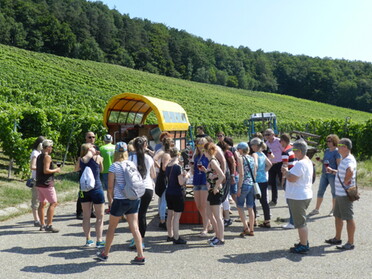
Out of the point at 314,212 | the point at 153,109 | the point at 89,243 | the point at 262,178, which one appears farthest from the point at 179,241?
the point at 153,109

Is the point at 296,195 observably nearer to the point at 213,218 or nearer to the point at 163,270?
the point at 213,218

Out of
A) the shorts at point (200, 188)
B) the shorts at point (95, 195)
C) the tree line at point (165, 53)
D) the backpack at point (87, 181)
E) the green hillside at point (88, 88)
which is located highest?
the tree line at point (165, 53)

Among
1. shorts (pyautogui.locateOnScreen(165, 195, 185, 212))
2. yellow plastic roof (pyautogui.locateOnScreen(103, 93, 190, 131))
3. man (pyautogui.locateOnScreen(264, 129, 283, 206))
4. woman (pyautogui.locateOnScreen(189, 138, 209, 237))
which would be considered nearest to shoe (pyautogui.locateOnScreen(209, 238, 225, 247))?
woman (pyautogui.locateOnScreen(189, 138, 209, 237))

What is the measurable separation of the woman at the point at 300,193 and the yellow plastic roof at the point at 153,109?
7.64 m

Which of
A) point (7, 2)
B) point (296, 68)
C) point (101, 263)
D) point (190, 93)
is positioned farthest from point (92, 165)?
point (296, 68)

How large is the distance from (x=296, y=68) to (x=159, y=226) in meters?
153

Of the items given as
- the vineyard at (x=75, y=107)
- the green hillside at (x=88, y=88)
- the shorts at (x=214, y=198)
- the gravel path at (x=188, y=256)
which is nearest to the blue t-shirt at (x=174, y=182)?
the shorts at (x=214, y=198)

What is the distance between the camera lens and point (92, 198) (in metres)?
6.46

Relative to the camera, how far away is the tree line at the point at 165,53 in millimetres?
99250

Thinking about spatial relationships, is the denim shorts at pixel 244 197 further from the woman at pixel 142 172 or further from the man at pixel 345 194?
the woman at pixel 142 172

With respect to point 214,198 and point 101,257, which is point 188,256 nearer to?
point 214,198

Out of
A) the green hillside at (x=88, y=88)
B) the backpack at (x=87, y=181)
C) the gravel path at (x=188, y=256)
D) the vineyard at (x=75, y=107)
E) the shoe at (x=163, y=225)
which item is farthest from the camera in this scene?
the green hillside at (x=88, y=88)

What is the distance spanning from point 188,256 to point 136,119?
439 inches

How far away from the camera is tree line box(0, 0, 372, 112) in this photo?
326 ft
